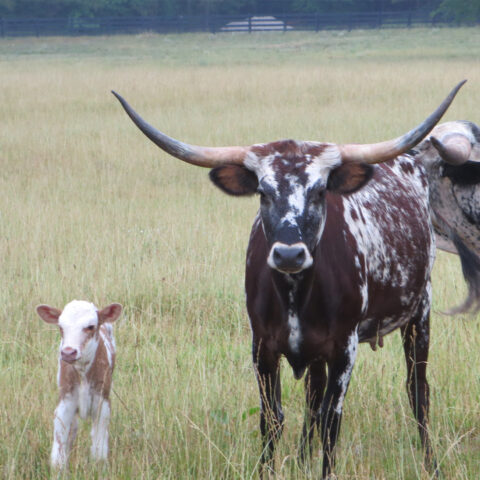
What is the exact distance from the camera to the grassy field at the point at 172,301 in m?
3.78

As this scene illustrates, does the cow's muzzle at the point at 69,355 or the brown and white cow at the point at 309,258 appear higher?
the brown and white cow at the point at 309,258

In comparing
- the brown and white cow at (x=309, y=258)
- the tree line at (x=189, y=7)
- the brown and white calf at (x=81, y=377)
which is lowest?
the brown and white calf at (x=81, y=377)

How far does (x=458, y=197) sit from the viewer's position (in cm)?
466

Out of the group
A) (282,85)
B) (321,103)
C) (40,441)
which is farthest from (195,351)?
(282,85)

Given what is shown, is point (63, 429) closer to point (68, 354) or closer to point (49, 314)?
point (68, 354)

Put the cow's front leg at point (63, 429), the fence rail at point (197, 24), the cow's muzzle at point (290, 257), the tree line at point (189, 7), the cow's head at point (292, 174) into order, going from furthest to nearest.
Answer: the tree line at point (189, 7) < the fence rail at point (197, 24) < the cow's front leg at point (63, 429) < the cow's head at point (292, 174) < the cow's muzzle at point (290, 257)

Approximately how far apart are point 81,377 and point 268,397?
858mm

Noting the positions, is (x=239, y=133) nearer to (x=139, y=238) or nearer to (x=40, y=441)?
(x=139, y=238)

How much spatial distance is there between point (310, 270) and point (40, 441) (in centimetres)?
152

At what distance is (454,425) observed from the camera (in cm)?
418

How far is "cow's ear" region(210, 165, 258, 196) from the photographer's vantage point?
136 inches

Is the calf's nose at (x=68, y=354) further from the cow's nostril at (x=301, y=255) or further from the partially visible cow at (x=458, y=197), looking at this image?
the partially visible cow at (x=458, y=197)

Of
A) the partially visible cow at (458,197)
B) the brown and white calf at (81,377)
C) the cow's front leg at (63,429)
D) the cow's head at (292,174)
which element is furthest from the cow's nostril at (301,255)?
the partially visible cow at (458,197)

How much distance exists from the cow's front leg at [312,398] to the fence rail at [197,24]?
5293 cm
